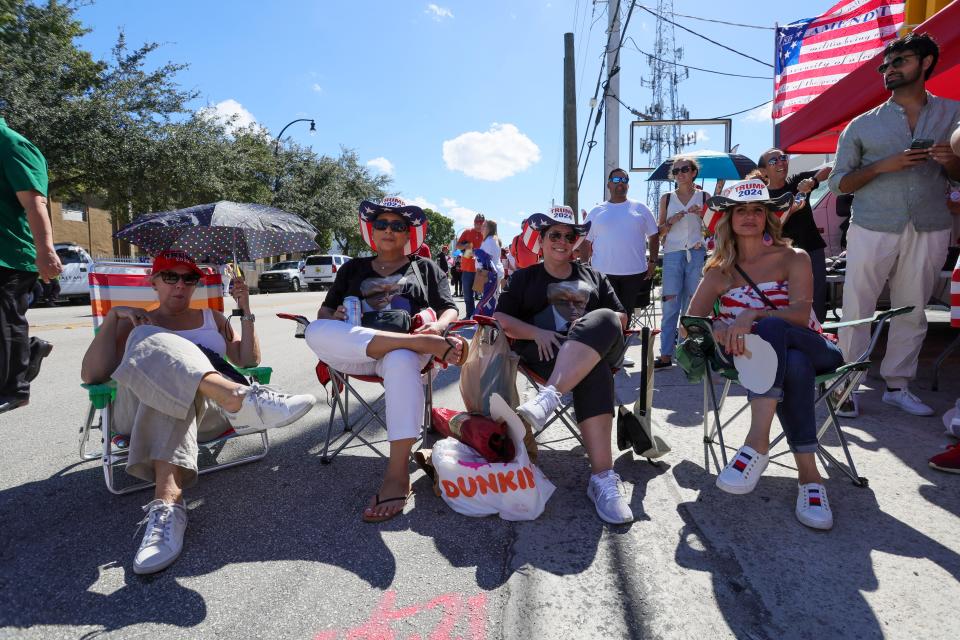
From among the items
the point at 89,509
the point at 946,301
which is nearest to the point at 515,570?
the point at 89,509

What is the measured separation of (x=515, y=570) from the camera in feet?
6.37

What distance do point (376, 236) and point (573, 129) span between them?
956 centimetres

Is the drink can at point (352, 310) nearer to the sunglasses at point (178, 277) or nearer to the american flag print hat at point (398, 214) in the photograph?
the american flag print hat at point (398, 214)

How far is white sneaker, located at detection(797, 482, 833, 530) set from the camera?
213cm

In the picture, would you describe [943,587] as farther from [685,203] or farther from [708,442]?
[685,203]

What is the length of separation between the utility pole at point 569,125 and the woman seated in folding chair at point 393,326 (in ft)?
29.4

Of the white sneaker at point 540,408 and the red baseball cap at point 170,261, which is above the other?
the red baseball cap at point 170,261

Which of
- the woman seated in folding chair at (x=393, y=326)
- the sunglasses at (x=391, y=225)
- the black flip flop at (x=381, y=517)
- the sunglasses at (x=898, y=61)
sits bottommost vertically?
the black flip flop at (x=381, y=517)

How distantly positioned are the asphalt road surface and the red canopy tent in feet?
8.56

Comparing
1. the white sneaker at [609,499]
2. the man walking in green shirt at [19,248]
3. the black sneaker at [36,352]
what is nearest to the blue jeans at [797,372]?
the white sneaker at [609,499]

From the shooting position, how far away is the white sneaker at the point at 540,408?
2314 millimetres

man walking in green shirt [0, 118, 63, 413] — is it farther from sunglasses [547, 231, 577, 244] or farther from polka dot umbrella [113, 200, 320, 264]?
sunglasses [547, 231, 577, 244]

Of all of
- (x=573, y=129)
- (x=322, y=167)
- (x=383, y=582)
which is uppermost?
(x=322, y=167)

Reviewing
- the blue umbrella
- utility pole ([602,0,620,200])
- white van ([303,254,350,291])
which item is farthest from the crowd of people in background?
white van ([303,254,350,291])
